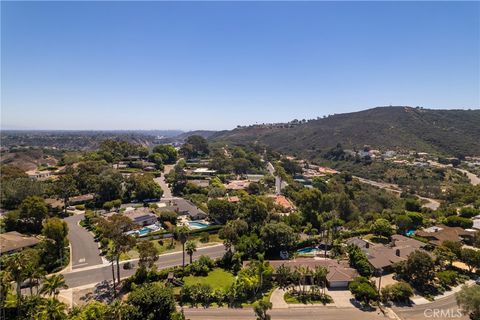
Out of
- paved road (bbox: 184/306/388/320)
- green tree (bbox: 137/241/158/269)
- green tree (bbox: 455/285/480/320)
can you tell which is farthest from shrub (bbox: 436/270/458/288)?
green tree (bbox: 137/241/158/269)

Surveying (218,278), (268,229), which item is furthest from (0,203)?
(268,229)

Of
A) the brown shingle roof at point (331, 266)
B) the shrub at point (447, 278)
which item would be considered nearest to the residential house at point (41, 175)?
the brown shingle roof at point (331, 266)

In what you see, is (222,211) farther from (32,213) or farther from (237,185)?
Result: (32,213)

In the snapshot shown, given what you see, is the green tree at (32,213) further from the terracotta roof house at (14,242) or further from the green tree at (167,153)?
the green tree at (167,153)

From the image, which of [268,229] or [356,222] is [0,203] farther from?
[356,222]

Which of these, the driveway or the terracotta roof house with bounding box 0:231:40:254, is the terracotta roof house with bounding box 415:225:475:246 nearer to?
the driveway

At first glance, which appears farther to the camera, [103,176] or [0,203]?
[103,176]

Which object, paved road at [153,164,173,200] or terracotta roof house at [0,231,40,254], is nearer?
terracotta roof house at [0,231,40,254]
